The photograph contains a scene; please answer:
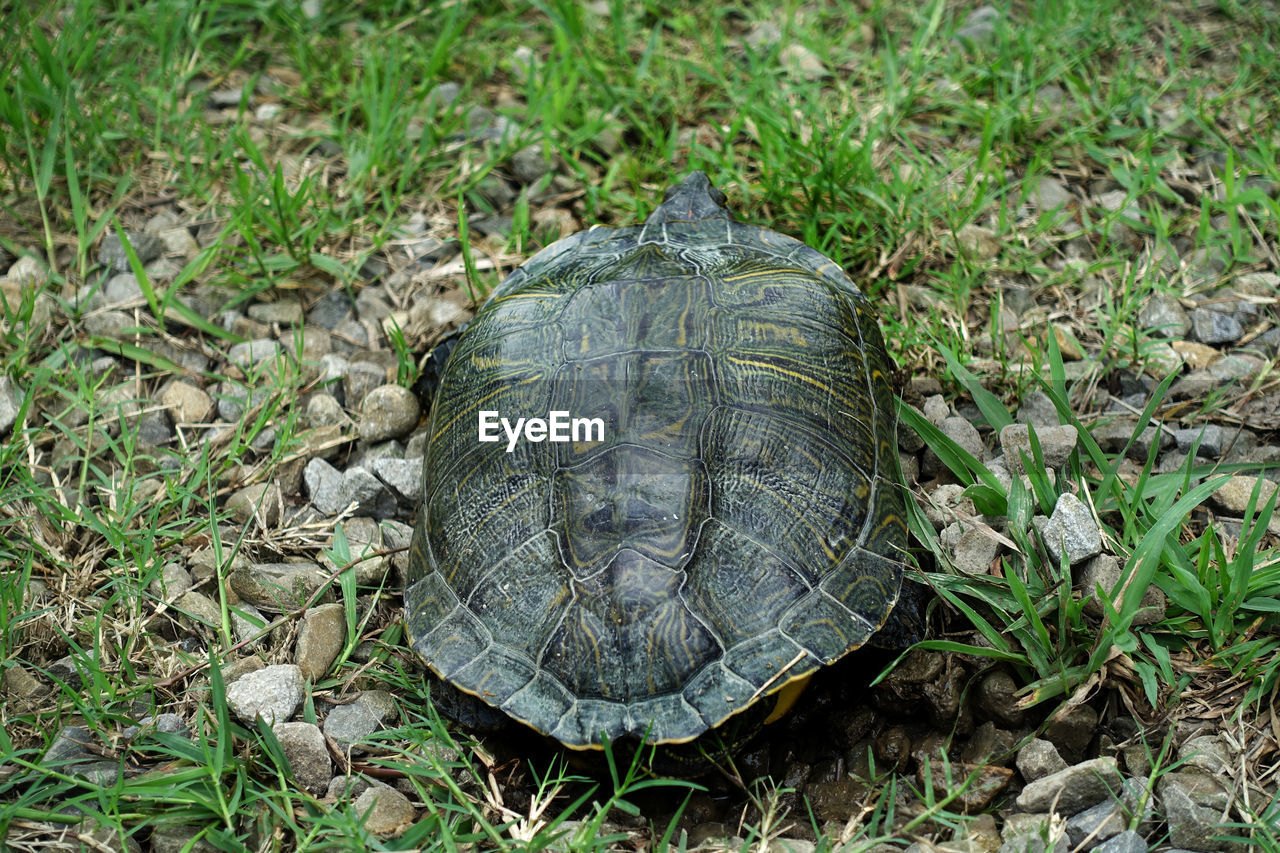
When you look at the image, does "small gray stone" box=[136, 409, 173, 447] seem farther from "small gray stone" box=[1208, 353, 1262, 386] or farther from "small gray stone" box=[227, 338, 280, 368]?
"small gray stone" box=[1208, 353, 1262, 386]

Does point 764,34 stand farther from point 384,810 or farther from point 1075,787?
point 384,810

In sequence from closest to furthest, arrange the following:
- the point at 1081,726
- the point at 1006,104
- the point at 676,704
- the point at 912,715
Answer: the point at 676,704
the point at 1081,726
the point at 912,715
the point at 1006,104

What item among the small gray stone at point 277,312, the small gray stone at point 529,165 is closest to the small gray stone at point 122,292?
the small gray stone at point 277,312

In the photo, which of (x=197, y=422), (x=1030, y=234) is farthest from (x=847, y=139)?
(x=197, y=422)

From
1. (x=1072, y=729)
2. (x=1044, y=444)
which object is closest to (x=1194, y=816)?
(x=1072, y=729)

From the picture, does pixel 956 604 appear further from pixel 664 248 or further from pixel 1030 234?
pixel 1030 234

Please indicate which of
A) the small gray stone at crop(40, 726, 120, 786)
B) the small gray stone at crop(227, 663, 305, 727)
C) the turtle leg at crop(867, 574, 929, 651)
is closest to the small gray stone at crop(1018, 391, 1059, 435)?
the turtle leg at crop(867, 574, 929, 651)
